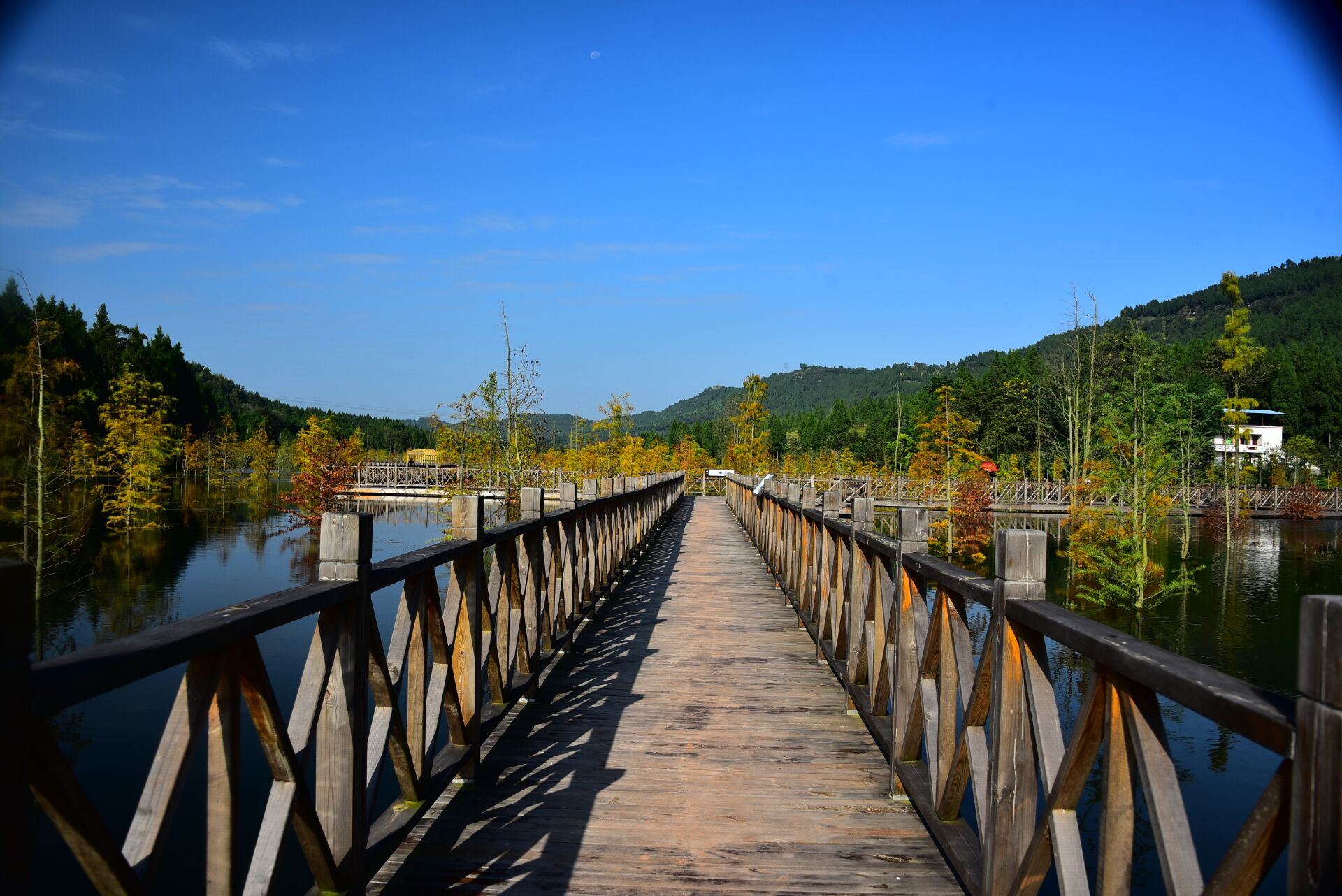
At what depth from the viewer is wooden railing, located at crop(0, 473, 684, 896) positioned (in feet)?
3.73

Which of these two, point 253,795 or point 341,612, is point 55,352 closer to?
point 253,795

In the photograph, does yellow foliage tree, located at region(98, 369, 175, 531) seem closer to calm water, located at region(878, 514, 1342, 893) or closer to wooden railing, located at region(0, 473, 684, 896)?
calm water, located at region(878, 514, 1342, 893)

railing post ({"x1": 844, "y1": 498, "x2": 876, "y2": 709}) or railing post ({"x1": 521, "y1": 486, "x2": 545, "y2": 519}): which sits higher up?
railing post ({"x1": 521, "y1": 486, "x2": 545, "y2": 519})

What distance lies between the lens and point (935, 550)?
25.0 meters

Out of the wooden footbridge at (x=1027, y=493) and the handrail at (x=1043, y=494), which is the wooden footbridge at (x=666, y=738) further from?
the handrail at (x=1043, y=494)

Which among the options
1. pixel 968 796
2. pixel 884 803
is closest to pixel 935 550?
pixel 968 796

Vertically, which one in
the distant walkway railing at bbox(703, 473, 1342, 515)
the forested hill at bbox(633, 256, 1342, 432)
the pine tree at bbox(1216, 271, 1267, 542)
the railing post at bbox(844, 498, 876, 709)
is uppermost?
the forested hill at bbox(633, 256, 1342, 432)

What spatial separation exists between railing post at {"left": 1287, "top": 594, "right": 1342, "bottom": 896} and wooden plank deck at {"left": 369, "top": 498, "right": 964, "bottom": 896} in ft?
5.62

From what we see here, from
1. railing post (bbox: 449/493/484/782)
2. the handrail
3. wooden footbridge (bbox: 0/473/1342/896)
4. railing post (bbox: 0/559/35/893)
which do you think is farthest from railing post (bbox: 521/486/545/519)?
the handrail

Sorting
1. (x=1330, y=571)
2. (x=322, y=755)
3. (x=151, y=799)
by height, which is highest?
(x=151, y=799)

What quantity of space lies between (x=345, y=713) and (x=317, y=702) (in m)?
0.20

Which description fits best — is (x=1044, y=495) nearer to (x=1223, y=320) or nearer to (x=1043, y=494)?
(x=1043, y=494)

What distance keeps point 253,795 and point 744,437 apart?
38298 millimetres

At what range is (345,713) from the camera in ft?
7.18
